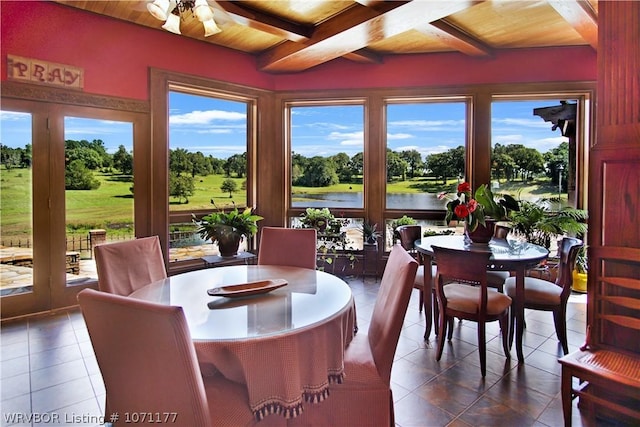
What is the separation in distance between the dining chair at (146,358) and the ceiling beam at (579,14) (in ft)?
12.2

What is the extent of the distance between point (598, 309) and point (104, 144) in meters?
4.46

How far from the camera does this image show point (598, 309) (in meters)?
→ 1.99

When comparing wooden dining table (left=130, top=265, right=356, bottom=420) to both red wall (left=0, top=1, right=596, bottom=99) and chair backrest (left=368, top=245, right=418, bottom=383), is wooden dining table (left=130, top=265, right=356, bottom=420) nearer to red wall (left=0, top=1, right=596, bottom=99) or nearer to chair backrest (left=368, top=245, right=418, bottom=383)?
chair backrest (left=368, top=245, right=418, bottom=383)

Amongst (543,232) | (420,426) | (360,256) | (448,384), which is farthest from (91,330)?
(543,232)

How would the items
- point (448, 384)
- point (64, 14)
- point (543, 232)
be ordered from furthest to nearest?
point (543, 232)
point (64, 14)
point (448, 384)

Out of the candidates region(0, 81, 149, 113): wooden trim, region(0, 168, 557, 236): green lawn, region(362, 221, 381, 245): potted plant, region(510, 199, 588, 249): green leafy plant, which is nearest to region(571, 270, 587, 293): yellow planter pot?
region(510, 199, 588, 249): green leafy plant

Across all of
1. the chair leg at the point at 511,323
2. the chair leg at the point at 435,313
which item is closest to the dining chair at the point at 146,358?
the chair leg at the point at 435,313

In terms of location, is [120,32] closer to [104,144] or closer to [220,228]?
[104,144]

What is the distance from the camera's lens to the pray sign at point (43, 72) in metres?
3.30

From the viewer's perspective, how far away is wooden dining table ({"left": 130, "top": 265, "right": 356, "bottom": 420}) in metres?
1.44

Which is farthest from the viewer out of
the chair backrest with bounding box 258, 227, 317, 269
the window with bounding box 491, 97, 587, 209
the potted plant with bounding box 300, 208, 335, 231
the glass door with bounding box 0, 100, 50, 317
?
the potted plant with bounding box 300, 208, 335, 231

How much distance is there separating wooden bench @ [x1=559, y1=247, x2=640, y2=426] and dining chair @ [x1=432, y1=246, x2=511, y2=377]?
0.58 m

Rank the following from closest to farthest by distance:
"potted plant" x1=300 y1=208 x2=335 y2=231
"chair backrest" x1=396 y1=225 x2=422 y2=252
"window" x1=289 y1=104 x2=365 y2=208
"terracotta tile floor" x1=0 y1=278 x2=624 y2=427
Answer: "terracotta tile floor" x1=0 y1=278 x2=624 y2=427 → "chair backrest" x1=396 y1=225 x2=422 y2=252 → "potted plant" x1=300 y1=208 x2=335 y2=231 → "window" x1=289 y1=104 x2=365 y2=208

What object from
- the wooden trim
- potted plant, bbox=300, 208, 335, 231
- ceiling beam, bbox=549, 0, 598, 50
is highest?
ceiling beam, bbox=549, 0, 598, 50
